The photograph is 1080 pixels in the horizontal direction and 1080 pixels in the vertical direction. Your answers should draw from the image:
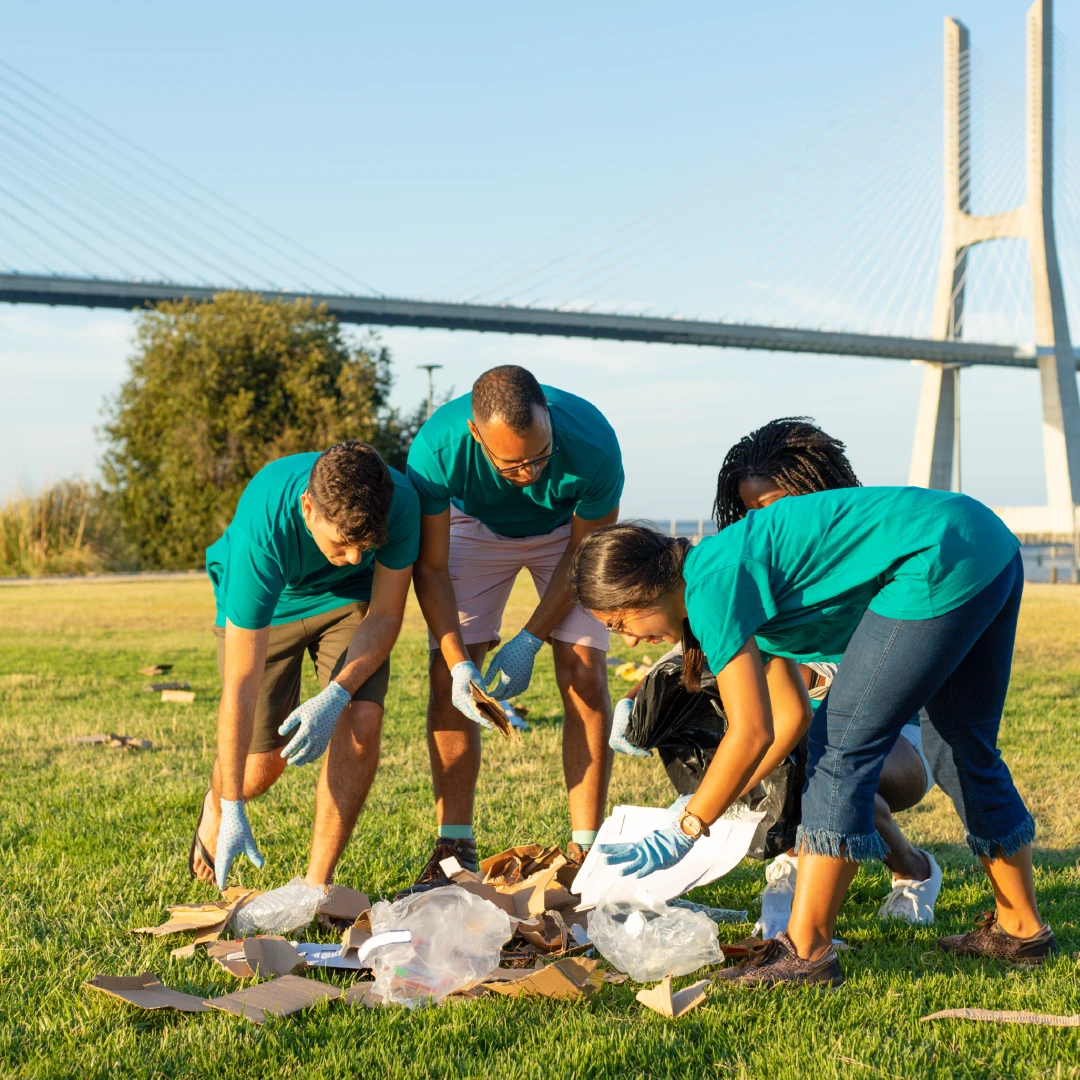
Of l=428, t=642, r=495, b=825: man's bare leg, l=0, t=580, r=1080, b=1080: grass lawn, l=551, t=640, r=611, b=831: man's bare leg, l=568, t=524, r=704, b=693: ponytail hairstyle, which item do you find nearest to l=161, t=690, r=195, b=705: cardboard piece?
l=0, t=580, r=1080, b=1080: grass lawn

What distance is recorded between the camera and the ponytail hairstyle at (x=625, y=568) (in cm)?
267

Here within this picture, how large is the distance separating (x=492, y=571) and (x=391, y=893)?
1.18 meters

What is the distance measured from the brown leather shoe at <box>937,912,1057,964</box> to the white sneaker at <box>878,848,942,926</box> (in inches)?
8.5

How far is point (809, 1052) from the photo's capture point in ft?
7.73

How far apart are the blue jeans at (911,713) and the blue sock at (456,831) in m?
1.35

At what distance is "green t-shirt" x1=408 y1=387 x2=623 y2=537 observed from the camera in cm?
376

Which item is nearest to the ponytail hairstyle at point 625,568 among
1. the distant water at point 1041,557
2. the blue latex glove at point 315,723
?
the blue latex glove at point 315,723

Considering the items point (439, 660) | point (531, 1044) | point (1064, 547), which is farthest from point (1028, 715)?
point (1064, 547)

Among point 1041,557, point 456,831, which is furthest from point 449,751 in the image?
point 1041,557

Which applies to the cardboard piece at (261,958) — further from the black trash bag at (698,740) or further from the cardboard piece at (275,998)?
the black trash bag at (698,740)

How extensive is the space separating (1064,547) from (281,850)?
1460 inches

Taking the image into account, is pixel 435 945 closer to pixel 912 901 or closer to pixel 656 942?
pixel 656 942

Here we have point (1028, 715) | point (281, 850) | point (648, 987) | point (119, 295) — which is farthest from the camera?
point (119, 295)

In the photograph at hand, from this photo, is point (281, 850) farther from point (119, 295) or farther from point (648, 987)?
point (119, 295)
